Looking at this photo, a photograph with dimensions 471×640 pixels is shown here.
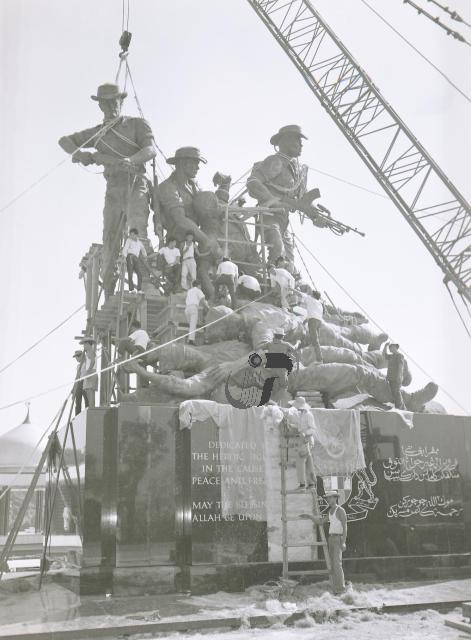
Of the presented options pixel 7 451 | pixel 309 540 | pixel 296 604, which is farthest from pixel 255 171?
pixel 7 451

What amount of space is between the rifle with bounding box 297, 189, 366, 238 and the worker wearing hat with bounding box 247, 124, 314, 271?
255mm

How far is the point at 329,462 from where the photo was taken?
12148 millimetres

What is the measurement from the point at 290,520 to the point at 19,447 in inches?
775

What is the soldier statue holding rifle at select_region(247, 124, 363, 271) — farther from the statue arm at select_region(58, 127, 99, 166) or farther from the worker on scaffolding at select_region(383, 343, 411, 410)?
the worker on scaffolding at select_region(383, 343, 411, 410)

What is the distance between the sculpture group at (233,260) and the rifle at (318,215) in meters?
0.04

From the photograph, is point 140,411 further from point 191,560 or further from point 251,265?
point 251,265

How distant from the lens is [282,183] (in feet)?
66.6

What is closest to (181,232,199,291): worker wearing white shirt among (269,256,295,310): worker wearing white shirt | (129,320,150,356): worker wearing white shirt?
(269,256,295,310): worker wearing white shirt

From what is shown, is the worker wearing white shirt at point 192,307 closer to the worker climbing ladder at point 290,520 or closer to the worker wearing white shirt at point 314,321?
the worker wearing white shirt at point 314,321

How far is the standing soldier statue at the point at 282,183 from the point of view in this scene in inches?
778

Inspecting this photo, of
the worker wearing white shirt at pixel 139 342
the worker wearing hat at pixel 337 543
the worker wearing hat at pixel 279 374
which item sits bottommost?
the worker wearing hat at pixel 337 543

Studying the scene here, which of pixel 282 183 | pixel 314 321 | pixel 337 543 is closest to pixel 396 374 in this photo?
pixel 314 321

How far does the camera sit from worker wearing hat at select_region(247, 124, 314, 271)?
64.8 ft

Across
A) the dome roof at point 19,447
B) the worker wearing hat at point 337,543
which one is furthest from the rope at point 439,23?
the dome roof at point 19,447
